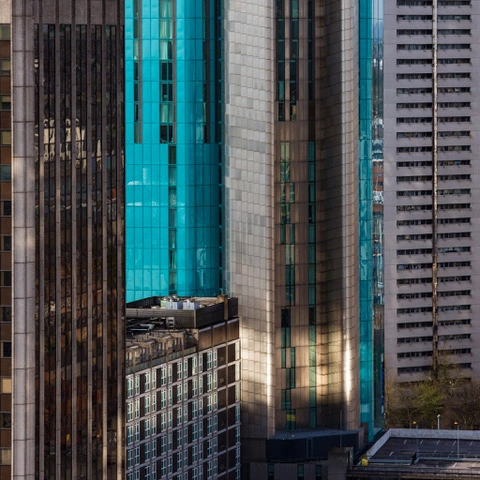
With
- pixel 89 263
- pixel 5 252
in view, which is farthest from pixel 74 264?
pixel 5 252

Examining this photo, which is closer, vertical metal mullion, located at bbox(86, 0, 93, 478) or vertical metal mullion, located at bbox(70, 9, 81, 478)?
vertical metal mullion, located at bbox(70, 9, 81, 478)

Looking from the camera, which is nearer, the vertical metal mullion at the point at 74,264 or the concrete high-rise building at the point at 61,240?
the concrete high-rise building at the point at 61,240

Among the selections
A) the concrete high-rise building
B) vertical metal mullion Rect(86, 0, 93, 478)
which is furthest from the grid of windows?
vertical metal mullion Rect(86, 0, 93, 478)

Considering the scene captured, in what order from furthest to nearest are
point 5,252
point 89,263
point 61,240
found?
point 89,263
point 61,240
point 5,252

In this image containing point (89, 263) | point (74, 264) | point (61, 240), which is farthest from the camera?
point (89, 263)

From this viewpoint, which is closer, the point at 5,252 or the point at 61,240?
the point at 5,252

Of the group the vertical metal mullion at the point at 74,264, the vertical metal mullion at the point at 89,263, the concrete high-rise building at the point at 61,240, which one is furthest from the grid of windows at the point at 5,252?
the vertical metal mullion at the point at 89,263

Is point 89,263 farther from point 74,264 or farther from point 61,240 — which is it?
point 61,240

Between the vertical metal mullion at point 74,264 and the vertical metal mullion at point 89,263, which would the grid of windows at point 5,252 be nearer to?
the vertical metal mullion at point 74,264

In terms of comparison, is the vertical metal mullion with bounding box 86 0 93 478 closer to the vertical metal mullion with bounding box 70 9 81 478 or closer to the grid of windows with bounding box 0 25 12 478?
the vertical metal mullion with bounding box 70 9 81 478
